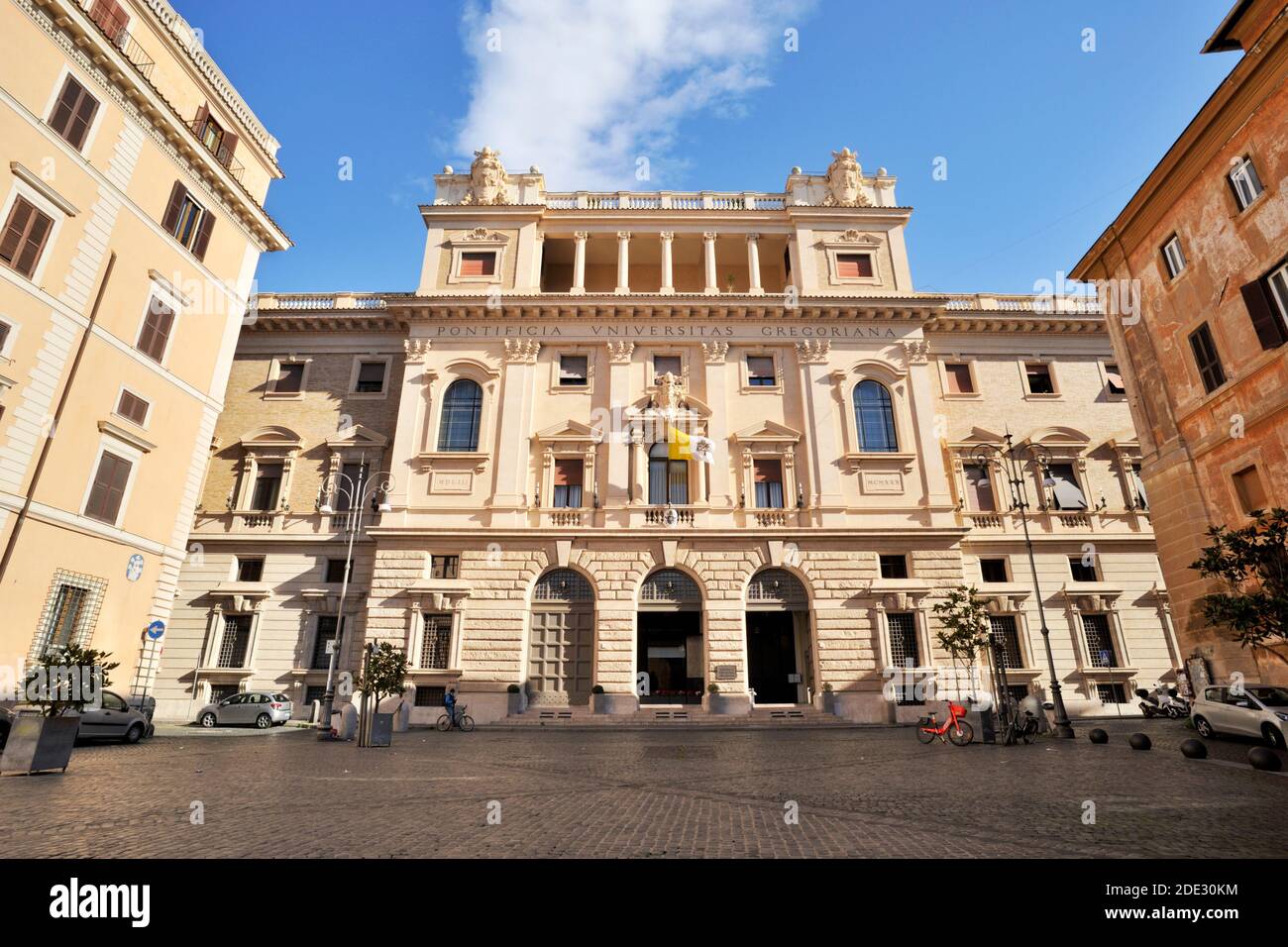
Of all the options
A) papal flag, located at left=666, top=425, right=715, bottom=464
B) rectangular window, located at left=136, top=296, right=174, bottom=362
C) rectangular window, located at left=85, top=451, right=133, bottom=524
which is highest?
rectangular window, located at left=136, top=296, right=174, bottom=362

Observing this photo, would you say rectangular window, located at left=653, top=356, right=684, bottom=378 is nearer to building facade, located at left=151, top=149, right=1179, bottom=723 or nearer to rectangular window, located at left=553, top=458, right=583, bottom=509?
building facade, located at left=151, top=149, right=1179, bottom=723

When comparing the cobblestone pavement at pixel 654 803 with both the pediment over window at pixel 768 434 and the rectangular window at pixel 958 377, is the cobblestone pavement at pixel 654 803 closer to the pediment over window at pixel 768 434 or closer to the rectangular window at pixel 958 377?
the pediment over window at pixel 768 434

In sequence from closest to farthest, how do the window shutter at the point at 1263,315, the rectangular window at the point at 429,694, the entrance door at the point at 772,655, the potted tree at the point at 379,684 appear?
the window shutter at the point at 1263,315 → the potted tree at the point at 379,684 → the rectangular window at the point at 429,694 → the entrance door at the point at 772,655

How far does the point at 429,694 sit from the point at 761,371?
1809 centimetres

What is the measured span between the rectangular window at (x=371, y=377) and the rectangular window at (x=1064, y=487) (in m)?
28.6

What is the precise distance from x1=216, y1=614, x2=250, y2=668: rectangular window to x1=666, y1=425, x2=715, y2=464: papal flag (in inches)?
688

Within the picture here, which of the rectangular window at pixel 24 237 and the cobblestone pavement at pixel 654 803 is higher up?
the rectangular window at pixel 24 237

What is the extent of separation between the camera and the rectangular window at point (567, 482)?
25.5 metres

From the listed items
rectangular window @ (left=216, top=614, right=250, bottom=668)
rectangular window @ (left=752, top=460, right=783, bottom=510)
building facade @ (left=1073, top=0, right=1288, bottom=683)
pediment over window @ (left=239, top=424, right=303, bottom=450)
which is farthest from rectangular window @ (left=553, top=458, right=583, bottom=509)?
building facade @ (left=1073, top=0, right=1288, bottom=683)

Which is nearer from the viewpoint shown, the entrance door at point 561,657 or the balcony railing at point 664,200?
the entrance door at point 561,657

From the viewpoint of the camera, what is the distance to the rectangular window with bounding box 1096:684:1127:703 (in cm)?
2360

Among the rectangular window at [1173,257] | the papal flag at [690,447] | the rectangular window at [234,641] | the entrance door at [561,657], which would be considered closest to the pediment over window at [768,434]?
the papal flag at [690,447]
